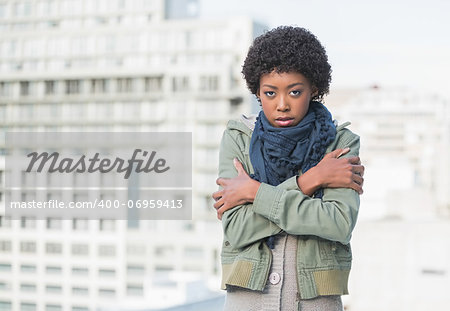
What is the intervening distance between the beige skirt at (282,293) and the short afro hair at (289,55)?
0.75ft

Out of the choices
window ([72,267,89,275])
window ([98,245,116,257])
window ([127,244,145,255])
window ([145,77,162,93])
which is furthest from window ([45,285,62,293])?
window ([145,77,162,93])

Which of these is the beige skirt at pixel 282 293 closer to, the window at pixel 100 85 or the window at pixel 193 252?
the window at pixel 100 85

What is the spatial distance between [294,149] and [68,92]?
27.8 metres

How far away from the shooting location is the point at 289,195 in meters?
0.90

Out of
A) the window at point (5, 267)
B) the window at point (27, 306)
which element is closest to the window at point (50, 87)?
the window at point (5, 267)

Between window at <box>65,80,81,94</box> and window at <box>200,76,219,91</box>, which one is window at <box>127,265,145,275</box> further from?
window at <box>200,76,219,91</box>

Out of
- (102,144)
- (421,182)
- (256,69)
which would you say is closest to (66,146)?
(102,144)

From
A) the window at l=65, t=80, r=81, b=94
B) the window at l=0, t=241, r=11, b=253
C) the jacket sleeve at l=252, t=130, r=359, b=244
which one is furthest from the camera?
the window at l=0, t=241, r=11, b=253

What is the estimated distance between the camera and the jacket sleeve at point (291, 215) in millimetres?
889

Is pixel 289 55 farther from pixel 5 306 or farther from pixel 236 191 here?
pixel 5 306

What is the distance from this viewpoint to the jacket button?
93 centimetres

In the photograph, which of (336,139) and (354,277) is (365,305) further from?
(336,139)

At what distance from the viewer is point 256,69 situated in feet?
3.17

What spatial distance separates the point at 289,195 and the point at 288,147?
73 mm
